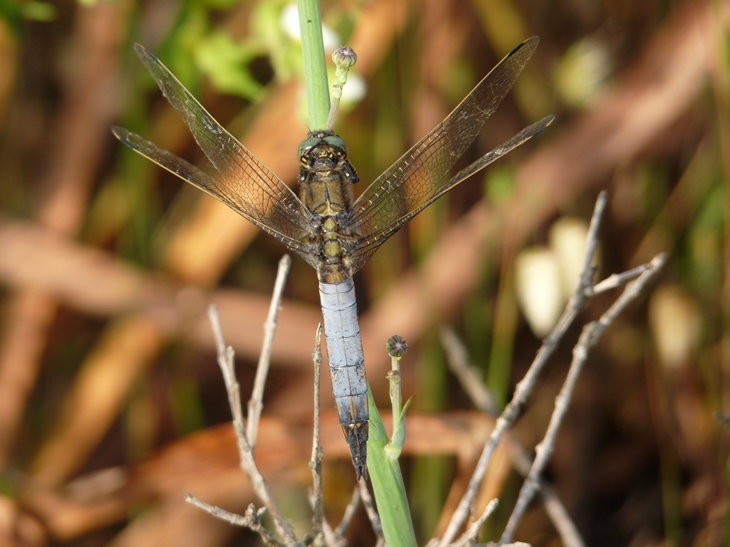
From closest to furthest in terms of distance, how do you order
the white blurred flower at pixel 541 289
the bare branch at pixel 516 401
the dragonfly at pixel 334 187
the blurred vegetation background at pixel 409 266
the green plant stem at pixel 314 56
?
the green plant stem at pixel 314 56, the bare branch at pixel 516 401, the dragonfly at pixel 334 187, the white blurred flower at pixel 541 289, the blurred vegetation background at pixel 409 266

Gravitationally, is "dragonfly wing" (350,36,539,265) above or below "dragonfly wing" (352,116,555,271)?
above

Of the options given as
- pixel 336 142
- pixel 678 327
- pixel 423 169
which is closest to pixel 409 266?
pixel 678 327

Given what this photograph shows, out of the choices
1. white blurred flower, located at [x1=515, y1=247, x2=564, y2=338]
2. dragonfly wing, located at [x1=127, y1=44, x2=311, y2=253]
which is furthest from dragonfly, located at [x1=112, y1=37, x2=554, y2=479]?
white blurred flower, located at [x1=515, y1=247, x2=564, y2=338]

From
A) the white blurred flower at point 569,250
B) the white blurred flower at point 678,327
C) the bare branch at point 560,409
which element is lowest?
the bare branch at point 560,409

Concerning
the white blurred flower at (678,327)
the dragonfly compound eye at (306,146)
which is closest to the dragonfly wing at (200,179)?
the dragonfly compound eye at (306,146)

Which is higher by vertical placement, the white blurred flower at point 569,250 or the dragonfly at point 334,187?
the white blurred flower at point 569,250

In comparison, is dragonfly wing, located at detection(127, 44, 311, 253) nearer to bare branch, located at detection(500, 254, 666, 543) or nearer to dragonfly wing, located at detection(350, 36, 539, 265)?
dragonfly wing, located at detection(350, 36, 539, 265)

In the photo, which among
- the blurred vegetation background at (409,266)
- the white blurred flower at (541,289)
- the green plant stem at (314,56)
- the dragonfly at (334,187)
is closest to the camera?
the green plant stem at (314,56)

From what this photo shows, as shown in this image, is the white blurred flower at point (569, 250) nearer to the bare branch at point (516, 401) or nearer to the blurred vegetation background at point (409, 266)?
the blurred vegetation background at point (409, 266)

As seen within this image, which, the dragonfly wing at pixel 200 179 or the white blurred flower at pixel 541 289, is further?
the white blurred flower at pixel 541 289
